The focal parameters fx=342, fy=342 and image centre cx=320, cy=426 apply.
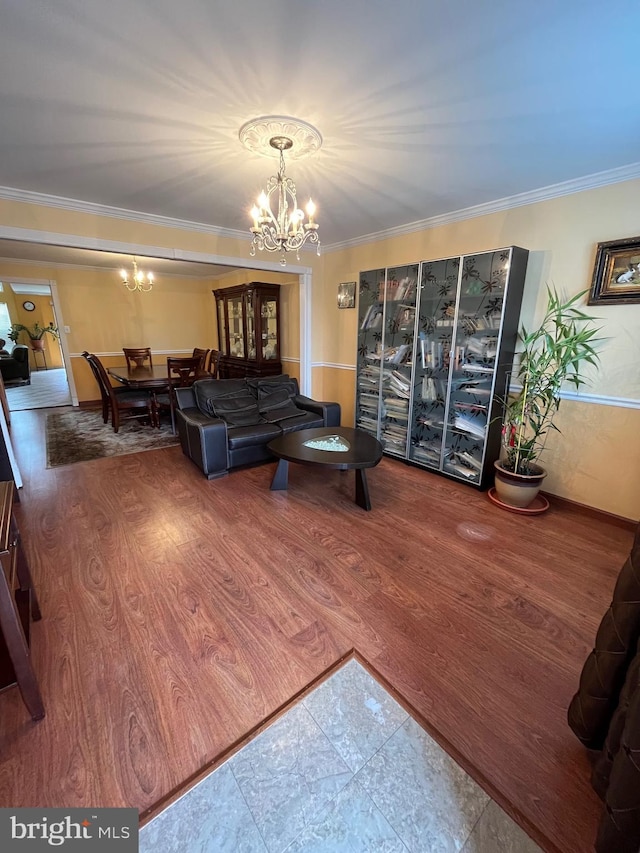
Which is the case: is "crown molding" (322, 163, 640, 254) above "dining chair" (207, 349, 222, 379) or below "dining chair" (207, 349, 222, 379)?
above

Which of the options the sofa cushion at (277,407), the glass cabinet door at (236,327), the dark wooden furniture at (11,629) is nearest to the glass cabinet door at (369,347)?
the sofa cushion at (277,407)

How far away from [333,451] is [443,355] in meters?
1.49

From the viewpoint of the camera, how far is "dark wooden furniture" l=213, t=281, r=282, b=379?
16.6 ft

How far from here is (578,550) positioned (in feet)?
7.55

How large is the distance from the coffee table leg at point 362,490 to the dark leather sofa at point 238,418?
1102mm

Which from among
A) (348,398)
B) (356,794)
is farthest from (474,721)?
(348,398)

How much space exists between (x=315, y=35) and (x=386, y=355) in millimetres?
2676

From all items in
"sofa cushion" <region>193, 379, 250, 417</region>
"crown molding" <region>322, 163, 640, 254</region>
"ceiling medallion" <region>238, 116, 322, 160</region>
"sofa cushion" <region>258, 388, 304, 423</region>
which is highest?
"ceiling medallion" <region>238, 116, 322, 160</region>

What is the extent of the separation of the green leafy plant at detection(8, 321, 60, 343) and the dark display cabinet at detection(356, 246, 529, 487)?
10.0 meters

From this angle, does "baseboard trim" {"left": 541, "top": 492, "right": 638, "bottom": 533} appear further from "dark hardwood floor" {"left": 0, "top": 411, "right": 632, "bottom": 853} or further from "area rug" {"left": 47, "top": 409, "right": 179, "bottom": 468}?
"area rug" {"left": 47, "top": 409, "right": 179, "bottom": 468}

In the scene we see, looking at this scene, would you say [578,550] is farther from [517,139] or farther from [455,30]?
[455,30]

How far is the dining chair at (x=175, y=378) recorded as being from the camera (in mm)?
4469


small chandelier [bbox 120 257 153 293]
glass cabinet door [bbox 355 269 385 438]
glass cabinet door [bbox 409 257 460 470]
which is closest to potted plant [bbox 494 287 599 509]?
glass cabinet door [bbox 409 257 460 470]

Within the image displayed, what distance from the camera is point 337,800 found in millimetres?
1071
